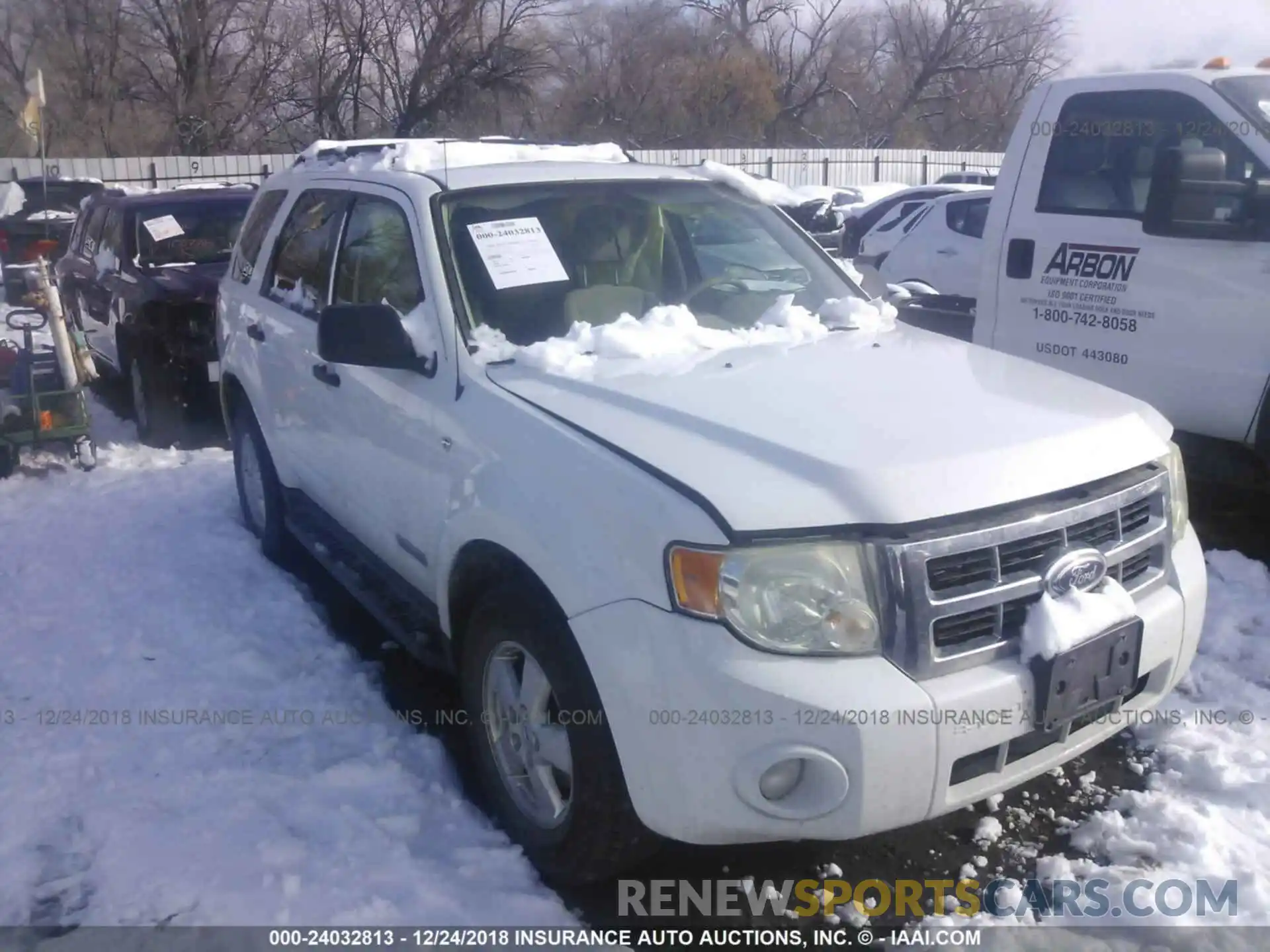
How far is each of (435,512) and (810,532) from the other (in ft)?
4.37

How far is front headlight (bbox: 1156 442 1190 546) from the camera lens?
10.3 ft

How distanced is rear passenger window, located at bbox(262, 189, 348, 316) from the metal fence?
1845 centimetres

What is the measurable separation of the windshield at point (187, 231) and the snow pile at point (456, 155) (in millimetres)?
4128

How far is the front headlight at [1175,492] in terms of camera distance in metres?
3.13

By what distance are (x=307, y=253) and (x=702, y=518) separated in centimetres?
286

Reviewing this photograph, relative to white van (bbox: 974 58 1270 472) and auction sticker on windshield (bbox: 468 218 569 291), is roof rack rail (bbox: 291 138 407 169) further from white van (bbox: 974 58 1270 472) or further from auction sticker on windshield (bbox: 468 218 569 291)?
white van (bbox: 974 58 1270 472)

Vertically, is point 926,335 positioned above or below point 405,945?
above

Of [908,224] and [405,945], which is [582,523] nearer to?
[405,945]

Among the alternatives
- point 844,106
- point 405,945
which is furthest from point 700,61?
point 405,945

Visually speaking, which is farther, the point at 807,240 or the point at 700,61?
the point at 700,61

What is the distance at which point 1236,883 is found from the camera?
2.94 meters

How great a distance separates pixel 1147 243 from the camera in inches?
197

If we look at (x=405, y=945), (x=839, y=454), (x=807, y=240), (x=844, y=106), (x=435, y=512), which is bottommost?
(x=405, y=945)

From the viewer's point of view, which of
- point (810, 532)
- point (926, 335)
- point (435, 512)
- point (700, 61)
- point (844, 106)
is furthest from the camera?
point (844, 106)
